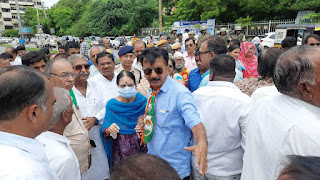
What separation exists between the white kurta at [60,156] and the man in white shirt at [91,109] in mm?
1136

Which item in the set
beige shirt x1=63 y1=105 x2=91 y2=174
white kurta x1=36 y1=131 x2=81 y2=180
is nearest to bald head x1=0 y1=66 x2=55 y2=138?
white kurta x1=36 y1=131 x2=81 y2=180

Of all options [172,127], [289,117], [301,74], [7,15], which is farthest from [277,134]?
[7,15]

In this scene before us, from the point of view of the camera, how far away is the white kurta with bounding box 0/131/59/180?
1000 millimetres

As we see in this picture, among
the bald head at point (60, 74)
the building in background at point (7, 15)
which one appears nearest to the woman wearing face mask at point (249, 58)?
the bald head at point (60, 74)

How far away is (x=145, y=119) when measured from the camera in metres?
2.24

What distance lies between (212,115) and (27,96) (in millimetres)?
1479

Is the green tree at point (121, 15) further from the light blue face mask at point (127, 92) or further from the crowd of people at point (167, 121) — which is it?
the light blue face mask at point (127, 92)

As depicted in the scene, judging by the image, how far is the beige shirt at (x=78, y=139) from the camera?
230 cm

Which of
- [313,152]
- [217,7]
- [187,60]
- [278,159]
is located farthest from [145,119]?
[217,7]

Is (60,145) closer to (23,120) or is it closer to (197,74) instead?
(23,120)

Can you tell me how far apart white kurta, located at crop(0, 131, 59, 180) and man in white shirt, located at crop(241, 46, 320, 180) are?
1.22 meters

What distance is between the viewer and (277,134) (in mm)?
1368

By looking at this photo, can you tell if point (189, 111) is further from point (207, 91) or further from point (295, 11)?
point (295, 11)

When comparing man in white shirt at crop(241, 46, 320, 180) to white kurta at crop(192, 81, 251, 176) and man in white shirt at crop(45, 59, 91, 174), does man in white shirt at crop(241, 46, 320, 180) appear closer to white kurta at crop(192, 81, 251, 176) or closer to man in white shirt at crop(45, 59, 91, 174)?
white kurta at crop(192, 81, 251, 176)
